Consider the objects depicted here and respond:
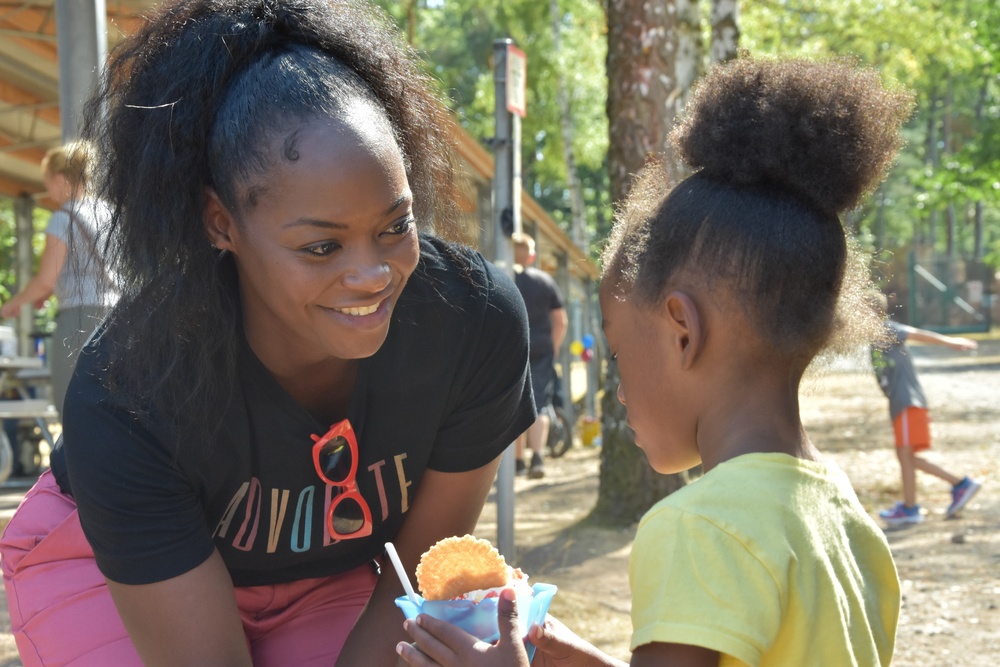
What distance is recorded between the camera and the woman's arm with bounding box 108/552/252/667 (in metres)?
2.06

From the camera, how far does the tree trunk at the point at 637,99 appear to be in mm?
6172

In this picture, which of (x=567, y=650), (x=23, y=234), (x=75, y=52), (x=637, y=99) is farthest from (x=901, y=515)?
(x=23, y=234)

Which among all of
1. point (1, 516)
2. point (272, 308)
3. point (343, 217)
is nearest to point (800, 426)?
point (343, 217)

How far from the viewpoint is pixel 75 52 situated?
3920mm

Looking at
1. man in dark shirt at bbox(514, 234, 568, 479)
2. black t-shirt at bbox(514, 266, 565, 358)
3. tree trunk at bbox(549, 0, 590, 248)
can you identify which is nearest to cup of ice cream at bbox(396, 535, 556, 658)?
man in dark shirt at bbox(514, 234, 568, 479)

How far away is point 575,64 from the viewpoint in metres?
20.1

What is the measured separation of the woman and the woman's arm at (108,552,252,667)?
60 centimetres

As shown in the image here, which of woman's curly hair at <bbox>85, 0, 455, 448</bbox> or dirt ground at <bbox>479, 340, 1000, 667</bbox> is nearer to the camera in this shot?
woman's curly hair at <bbox>85, 0, 455, 448</bbox>

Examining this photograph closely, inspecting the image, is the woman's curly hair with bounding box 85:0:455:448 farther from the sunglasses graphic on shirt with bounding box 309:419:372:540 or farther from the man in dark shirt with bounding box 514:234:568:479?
the man in dark shirt with bounding box 514:234:568:479

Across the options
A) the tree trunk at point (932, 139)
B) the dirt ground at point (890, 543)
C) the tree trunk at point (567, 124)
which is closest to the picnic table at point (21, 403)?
the dirt ground at point (890, 543)

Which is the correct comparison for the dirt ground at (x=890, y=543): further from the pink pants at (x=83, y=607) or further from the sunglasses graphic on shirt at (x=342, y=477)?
the pink pants at (x=83, y=607)

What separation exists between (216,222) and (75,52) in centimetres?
225

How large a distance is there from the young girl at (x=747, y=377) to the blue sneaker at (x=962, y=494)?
5299 millimetres

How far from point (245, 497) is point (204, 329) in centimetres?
35
